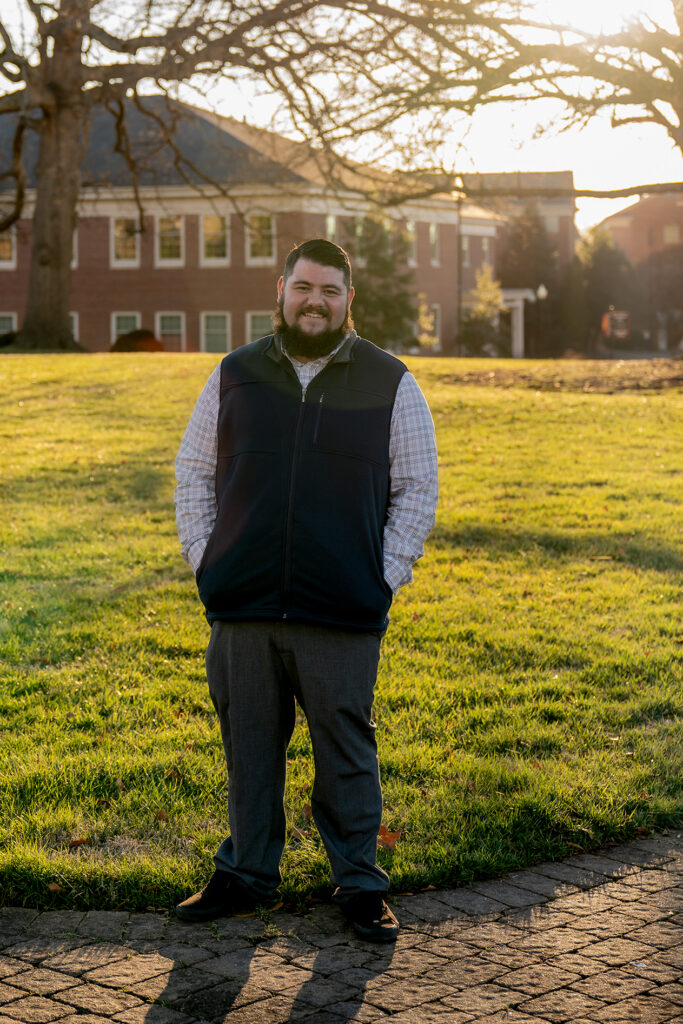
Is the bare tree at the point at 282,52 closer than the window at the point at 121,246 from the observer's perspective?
Yes

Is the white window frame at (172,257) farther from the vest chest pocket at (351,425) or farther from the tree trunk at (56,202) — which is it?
the vest chest pocket at (351,425)

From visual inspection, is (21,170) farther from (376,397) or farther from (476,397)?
(376,397)

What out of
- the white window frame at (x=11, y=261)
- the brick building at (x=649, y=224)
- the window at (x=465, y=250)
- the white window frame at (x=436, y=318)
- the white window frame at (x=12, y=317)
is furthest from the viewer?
the brick building at (x=649, y=224)

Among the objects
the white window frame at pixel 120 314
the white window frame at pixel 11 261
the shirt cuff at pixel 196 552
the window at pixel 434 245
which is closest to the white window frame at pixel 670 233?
the window at pixel 434 245

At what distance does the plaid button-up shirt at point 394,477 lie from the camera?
4.19 metres

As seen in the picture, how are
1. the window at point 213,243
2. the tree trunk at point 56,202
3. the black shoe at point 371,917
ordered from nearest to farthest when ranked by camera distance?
the black shoe at point 371,917, the tree trunk at point 56,202, the window at point 213,243

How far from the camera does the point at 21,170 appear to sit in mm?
28609

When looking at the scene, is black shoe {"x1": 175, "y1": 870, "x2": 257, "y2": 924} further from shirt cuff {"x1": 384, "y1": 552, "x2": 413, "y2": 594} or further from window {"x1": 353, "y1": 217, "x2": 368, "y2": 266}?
window {"x1": 353, "y1": 217, "x2": 368, "y2": 266}

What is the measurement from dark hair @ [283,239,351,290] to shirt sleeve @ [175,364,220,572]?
0.44m

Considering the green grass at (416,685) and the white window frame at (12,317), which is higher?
the white window frame at (12,317)

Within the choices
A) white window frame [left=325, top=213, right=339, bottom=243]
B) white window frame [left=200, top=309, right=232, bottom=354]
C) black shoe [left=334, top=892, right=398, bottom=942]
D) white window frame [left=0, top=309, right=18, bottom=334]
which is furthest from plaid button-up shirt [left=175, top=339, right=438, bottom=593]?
white window frame [left=0, top=309, right=18, bottom=334]

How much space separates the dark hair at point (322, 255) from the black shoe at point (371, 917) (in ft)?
6.47

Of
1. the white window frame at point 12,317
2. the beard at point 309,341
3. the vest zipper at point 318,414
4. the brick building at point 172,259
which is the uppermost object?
the brick building at point 172,259

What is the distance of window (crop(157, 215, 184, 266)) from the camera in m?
50.2
